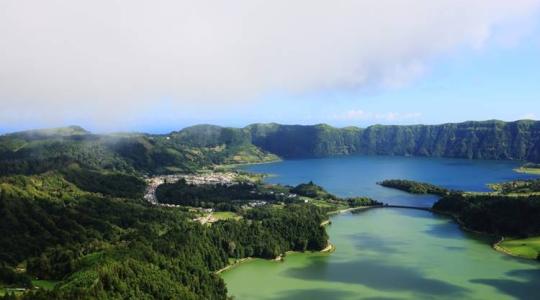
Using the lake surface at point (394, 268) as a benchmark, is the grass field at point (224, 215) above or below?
above

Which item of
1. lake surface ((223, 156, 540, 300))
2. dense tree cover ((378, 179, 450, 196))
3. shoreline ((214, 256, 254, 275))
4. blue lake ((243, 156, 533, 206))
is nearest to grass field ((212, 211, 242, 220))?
lake surface ((223, 156, 540, 300))

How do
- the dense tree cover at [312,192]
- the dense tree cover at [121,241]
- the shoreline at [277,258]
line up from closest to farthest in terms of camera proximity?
1. the dense tree cover at [121,241]
2. the shoreline at [277,258]
3. the dense tree cover at [312,192]

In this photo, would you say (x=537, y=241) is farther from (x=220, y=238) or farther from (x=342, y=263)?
(x=220, y=238)

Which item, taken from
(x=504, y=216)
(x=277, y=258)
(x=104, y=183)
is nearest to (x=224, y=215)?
(x=277, y=258)

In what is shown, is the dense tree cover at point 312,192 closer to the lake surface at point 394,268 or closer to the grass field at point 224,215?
the lake surface at point 394,268

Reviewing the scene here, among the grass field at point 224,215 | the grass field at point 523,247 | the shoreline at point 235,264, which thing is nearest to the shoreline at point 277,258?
the shoreline at point 235,264

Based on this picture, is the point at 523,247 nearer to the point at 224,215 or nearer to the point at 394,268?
the point at 394,268

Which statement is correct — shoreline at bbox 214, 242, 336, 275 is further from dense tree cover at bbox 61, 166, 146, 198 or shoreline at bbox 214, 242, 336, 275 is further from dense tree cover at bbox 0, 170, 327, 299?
dense tree cover at bbox 61, 166, 146, 198
